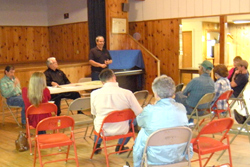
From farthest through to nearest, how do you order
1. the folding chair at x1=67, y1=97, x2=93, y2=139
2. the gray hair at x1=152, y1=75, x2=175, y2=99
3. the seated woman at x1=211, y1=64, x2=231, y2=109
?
the seated woman at x1=211, y1=64, x2=231, y2=109
the folding chair at x1=67, y1=97, x2=93, y2=139
the gray hair at x1=152, y1=75, x2=175, y2=99

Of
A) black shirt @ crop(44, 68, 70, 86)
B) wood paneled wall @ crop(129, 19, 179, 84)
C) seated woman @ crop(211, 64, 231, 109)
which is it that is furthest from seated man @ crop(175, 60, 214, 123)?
wood paneled wall @ crop(129, 19, 179, 84)

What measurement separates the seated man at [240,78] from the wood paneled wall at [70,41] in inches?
243

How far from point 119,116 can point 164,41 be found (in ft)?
21.6

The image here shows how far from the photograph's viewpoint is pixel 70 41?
11805 millimetres

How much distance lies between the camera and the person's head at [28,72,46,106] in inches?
164

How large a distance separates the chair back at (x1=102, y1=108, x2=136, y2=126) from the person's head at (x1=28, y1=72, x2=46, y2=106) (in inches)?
43.8

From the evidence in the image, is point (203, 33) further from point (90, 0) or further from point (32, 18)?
point (32, 18)

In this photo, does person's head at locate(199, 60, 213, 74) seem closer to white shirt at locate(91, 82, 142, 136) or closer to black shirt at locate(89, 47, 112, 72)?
white shirt at locate(91, 82, 142, 136)

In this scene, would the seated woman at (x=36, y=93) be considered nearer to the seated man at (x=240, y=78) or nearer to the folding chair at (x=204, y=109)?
the folding chair at (x=204, y=109)

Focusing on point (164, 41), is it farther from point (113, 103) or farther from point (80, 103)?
point (113, 103)

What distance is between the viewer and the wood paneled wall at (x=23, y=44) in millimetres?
11344

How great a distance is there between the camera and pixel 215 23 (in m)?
12.4

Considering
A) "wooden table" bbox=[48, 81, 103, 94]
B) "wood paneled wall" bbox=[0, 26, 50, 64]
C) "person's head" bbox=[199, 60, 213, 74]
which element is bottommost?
"wooden table" bbox=[48, 81, 103, 94]

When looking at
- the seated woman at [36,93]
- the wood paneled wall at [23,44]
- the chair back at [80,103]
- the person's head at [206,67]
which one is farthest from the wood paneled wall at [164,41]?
the seated woman at [36,93]
